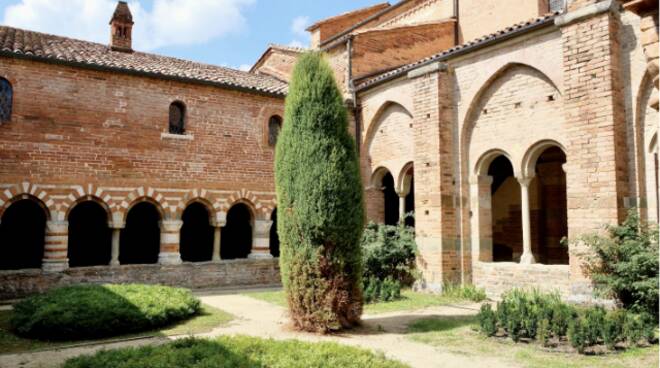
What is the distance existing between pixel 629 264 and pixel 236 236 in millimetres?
11002

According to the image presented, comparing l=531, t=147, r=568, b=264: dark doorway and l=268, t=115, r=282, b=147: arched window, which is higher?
l=268, t=115, r=282, b=147: arched window

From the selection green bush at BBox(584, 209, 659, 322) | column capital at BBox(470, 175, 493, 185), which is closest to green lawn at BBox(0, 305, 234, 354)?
column capital at BBox(470, 175, 493, 185)

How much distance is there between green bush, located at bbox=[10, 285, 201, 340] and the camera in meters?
7.72

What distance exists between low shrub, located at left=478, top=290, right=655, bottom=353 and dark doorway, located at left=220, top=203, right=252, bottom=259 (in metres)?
9.42

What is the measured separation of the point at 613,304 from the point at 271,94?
1040 cm

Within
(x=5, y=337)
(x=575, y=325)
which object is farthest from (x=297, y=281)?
(x=5, y=337)

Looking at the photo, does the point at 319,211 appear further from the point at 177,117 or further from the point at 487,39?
the point at 177,117

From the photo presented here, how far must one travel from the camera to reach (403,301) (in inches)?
438

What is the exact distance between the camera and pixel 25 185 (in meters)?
11.5

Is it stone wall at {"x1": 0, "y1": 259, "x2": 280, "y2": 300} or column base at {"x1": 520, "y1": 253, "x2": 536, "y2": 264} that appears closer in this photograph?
column base at {"x1": 520, "y1": 253, "x2": 536, "y2": 264}

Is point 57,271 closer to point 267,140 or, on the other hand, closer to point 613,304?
point 267,140

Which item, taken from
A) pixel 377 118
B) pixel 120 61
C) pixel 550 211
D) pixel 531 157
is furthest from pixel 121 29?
pixel 550 211

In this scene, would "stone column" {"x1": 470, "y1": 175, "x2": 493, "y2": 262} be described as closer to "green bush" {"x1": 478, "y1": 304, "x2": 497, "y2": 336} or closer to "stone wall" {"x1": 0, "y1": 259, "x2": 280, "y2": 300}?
"green bush" {"x1": 478, "y1": 304, "x2": 497, "y2": 336}

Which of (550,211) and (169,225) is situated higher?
(550,211)
